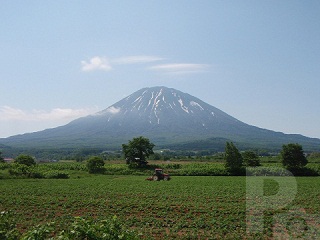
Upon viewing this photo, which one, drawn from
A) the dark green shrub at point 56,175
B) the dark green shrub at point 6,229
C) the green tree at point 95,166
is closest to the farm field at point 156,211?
the dark green shrub at point 6,229

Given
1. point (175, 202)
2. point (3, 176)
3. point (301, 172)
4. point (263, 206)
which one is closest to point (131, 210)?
point (175, 202)

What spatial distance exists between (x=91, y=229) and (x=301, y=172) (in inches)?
1936

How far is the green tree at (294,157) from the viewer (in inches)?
1874

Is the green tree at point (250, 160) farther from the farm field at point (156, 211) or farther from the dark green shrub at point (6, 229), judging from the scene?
the dark green shrub at point (6, 229)

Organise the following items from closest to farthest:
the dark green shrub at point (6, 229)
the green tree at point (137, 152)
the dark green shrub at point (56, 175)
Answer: the dark green shrub at point (6, 229) < the dark green shrub at point (56, 175) < the green tree at point (137, 152)

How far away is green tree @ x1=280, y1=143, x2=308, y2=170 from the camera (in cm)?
4759

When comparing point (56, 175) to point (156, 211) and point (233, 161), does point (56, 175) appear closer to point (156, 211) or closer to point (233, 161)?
point (233, 161)

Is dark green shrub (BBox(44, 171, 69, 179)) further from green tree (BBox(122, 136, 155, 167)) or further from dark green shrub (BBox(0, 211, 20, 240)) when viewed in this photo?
dark green shrub (BBox(0, 211, 20, 240))

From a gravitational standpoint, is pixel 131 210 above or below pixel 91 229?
below

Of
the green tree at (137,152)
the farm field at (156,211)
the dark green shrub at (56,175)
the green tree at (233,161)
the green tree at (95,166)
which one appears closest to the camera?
the farm field at (156,211)

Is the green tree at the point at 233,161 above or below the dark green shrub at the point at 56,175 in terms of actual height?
above

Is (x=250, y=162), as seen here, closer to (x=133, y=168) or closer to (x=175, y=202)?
(x=133, y=168)

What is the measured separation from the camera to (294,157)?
156ft

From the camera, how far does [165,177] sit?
127 feet
